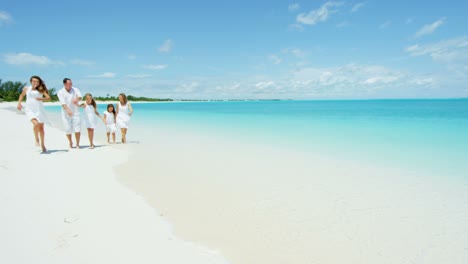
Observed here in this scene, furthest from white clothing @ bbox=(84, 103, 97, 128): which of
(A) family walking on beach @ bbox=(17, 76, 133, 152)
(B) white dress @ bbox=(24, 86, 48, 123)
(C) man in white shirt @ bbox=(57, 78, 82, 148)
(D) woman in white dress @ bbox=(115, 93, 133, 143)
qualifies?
(B) white dress @ bbox=(24, 86, 48, 123)

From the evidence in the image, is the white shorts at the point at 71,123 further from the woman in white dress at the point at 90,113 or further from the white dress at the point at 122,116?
the white dress at the point at 122,116

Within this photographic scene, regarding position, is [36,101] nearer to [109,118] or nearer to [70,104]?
Answer: [70,104]

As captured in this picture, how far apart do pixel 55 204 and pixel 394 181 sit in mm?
5590

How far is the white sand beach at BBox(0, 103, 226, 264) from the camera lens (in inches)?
98.0

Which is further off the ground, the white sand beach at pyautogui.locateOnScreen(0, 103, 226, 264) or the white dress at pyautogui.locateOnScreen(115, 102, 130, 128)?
the white dress at pyautogui.locateOnScreen(115, 102, 130, 128)

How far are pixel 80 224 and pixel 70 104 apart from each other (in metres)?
5.69

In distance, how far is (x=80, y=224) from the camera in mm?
3021

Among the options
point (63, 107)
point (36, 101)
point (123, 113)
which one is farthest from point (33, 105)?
point (123, 113)

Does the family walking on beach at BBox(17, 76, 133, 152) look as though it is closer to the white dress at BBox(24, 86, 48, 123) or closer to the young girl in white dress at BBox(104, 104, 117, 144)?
the white dress at BBox(24, 86, 48, 123)

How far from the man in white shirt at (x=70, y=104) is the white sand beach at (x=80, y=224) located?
271 cm

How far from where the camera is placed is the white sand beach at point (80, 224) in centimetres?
249

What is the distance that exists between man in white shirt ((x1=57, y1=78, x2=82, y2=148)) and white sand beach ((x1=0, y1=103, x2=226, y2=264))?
271 cm

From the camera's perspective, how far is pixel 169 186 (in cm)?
467

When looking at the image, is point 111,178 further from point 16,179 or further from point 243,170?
point 243,170
